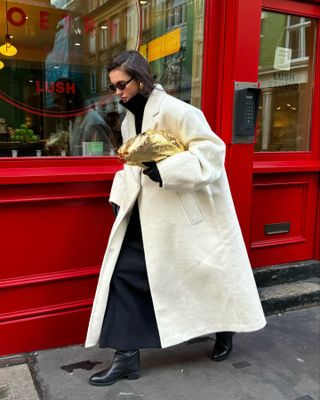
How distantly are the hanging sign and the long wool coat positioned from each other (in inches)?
68.1

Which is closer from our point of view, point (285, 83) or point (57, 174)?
point (57, 174)

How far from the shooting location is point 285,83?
400 centimetres

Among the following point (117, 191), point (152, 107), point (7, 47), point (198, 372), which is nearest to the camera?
point (152, 107)

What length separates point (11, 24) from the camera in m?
2.96

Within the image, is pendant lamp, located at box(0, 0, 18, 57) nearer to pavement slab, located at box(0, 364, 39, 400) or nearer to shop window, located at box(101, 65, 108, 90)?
shop window, located at box(101, 65, 108, 90)

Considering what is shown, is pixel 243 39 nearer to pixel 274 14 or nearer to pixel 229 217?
pixel 274 14

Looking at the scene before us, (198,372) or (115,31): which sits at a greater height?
(115,31)

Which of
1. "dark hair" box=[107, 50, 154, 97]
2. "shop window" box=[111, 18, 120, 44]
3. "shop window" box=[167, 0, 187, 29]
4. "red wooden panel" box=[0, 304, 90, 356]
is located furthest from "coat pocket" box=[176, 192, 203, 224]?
"shop window" box=[167, 0, 187, 29]

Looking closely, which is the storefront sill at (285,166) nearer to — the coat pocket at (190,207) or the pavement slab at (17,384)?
the coat pocket at (190,207)

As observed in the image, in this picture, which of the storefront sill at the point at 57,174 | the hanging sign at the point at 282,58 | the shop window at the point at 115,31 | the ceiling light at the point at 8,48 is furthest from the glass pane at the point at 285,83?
the ceiling light at the point at 8,48

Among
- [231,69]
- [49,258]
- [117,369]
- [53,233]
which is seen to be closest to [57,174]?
[53,233]

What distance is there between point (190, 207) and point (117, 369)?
1012 millimetres

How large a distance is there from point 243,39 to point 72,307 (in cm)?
218

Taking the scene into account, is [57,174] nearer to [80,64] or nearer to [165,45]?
[80,64]
